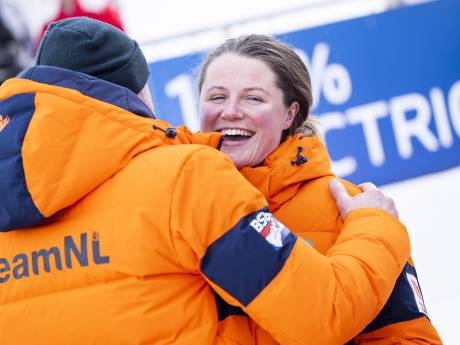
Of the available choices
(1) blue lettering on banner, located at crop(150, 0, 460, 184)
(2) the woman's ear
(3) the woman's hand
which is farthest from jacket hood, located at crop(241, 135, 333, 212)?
(1) blue lettering on banner, located at crop(150, 0, 460, 184)

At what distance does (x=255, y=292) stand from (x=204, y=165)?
0.88 ft

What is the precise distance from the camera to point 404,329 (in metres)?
1.77

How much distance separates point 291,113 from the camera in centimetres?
229

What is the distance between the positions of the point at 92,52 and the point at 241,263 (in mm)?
587

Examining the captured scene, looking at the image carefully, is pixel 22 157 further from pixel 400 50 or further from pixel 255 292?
pixel 400 50

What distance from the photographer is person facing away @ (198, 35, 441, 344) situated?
5.90 ft

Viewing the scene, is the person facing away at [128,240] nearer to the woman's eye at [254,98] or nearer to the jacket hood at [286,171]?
the jacket hood at [286,171]

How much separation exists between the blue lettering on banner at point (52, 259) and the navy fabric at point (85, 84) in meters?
0.28

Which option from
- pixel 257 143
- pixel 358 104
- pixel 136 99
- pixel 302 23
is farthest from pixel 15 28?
pixel 136 99

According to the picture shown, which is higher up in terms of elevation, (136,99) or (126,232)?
(136,99)

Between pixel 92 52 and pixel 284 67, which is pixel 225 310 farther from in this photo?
pixel 284 67

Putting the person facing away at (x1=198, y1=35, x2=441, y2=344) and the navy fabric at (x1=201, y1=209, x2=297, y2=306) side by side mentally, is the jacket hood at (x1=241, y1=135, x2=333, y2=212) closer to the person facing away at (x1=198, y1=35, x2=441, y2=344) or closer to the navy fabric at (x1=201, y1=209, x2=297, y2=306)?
the person facing away at (x1=198, y1=35, x2=441, y2=344)

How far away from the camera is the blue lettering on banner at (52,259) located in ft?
4.78

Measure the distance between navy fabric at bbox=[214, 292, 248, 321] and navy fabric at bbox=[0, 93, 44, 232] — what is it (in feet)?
1.38
